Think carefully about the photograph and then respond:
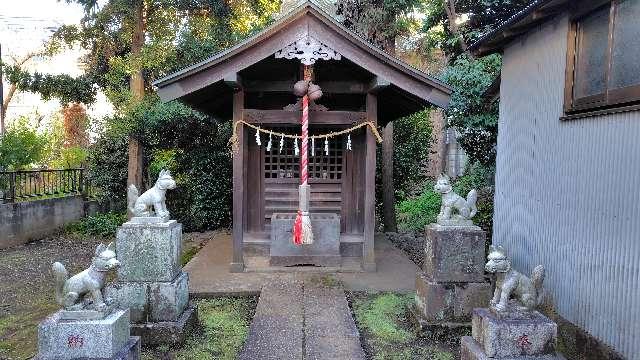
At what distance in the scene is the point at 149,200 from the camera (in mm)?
5160

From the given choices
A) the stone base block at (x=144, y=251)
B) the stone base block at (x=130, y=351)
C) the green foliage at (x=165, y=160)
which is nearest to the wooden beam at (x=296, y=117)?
the stone base block at (x=144, y=251)

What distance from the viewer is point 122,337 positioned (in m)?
3.89

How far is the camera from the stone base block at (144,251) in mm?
5027

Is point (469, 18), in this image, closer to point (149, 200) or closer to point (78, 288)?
point (149, 200)

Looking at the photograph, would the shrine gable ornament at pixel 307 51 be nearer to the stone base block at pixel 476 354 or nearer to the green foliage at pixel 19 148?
the stone base block at pixel 476 354

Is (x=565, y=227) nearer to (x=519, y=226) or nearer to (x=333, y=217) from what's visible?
(x=519, y=226)

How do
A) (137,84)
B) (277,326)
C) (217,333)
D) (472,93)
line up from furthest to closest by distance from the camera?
1. (137,84)
2. (472,93)
3. (217,333)
4. (277,326)

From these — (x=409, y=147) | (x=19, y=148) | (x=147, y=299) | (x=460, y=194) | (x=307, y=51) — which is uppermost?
(x=307, y=51)

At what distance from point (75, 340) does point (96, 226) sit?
33.6ft

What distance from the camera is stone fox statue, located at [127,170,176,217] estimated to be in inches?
202

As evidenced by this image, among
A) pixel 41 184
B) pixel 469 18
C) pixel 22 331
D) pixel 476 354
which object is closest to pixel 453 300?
pixel 476 354

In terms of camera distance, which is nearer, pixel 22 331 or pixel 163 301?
pixel 163 301

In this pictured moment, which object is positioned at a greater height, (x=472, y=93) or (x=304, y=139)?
(x=472, y=93)

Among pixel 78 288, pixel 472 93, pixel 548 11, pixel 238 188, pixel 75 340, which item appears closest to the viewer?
pixel 75 340
